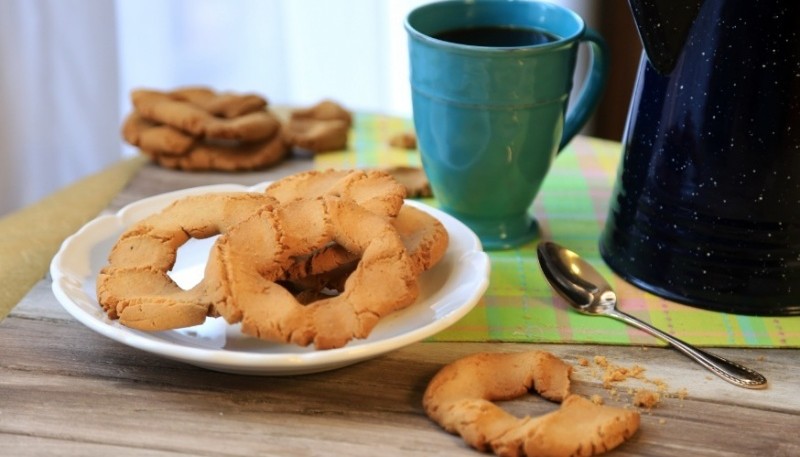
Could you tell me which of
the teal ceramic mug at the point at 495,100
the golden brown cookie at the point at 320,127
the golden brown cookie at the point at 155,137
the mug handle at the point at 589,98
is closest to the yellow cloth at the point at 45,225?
the golden brown cookie at the point at 155,137

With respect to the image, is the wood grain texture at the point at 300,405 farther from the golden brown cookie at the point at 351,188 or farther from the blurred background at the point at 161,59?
the blurred background at the point at 161,59

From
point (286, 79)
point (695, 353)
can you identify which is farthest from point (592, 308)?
point (286, 79)

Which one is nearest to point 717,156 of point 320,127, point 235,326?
point 235,326

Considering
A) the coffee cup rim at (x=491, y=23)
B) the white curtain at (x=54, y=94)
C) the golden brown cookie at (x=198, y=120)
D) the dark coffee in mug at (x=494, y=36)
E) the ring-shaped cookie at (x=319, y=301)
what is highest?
the coffee cup rim at (x=491, y=23)

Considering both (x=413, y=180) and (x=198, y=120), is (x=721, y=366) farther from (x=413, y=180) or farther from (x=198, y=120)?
(x=198, y=120)

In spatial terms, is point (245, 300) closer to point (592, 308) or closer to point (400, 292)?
point (400, 292)

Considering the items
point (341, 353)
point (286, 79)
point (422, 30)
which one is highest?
point (422, 30)

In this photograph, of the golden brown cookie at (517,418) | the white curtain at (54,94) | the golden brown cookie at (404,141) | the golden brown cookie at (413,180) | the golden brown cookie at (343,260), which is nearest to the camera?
the golden brown cookie at (517,418)

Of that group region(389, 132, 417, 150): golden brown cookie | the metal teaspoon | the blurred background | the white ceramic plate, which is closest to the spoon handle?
the metal teaspoon
